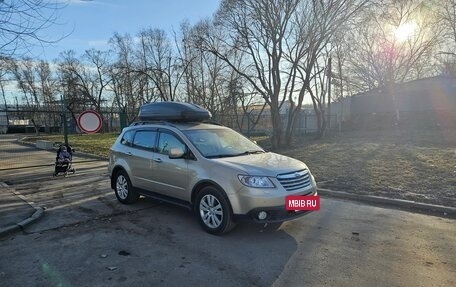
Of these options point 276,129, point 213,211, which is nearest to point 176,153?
point 213,211

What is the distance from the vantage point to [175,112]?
7051 mm

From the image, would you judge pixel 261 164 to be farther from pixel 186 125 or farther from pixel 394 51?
pixel 394 51

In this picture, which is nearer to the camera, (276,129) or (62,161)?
(62,161)

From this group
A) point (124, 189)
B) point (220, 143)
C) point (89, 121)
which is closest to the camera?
point (220, 143)

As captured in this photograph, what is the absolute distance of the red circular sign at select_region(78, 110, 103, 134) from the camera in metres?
12.6

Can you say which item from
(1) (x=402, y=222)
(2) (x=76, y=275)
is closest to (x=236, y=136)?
(1) (x=402, y=222)

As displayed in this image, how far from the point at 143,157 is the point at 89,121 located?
268 inches

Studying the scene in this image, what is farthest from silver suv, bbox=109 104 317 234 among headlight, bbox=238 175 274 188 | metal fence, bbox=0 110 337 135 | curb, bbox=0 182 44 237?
metal fence, bbox=0 110 337 135

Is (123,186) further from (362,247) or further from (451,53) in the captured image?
(451,53)

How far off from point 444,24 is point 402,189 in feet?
87.5

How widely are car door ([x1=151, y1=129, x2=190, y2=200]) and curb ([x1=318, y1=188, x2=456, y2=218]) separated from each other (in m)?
3.91

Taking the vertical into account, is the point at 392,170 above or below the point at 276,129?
below

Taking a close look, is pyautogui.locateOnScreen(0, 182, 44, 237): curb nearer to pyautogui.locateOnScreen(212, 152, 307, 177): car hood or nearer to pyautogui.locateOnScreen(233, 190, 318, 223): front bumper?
pyautogui.locateOnScreen(212, 152, 307, 177): car hood

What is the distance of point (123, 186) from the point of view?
7.54 metres
